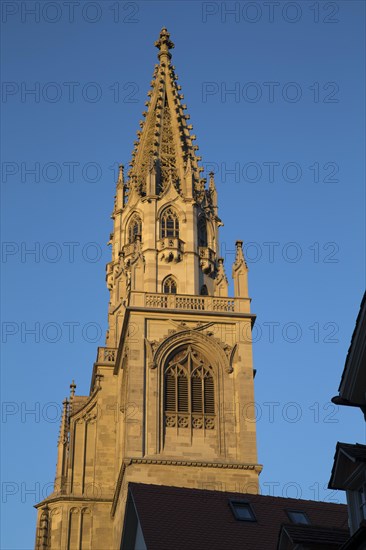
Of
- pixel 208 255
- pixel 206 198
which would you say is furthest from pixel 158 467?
pixel 206 198

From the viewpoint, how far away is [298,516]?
31547 mm

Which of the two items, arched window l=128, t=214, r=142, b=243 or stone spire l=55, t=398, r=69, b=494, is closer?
stone spire l=55, t=398, r=69, b=494

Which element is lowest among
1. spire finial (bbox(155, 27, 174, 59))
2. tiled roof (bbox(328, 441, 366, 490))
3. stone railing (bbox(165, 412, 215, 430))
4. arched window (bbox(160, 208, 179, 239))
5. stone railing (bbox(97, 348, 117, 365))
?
tiled roof (bbox(328, 441, 366, 490))

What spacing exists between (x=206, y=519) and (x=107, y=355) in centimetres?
2326

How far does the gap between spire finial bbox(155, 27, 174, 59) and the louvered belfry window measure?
25088 millimetres

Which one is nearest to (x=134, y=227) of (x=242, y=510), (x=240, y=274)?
(x=240, y=274)

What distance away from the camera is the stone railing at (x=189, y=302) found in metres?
47.3

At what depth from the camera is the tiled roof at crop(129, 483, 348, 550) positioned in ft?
87.9

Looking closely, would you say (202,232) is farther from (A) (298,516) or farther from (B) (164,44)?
(A) (298,516)

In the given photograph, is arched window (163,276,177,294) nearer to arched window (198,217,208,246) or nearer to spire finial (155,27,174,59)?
arched window (198,217,208,246)

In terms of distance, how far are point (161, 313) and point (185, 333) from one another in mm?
1397

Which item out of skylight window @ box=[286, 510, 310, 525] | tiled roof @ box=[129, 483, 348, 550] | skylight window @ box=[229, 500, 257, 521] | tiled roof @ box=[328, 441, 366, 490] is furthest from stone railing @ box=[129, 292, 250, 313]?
tiled roof @ box=[328, 441, 366, 490]

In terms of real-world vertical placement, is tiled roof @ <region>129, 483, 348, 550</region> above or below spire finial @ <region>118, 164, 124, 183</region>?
below

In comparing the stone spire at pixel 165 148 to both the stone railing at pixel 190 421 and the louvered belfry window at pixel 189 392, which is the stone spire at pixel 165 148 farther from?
the stone railing at pixel 190 421
